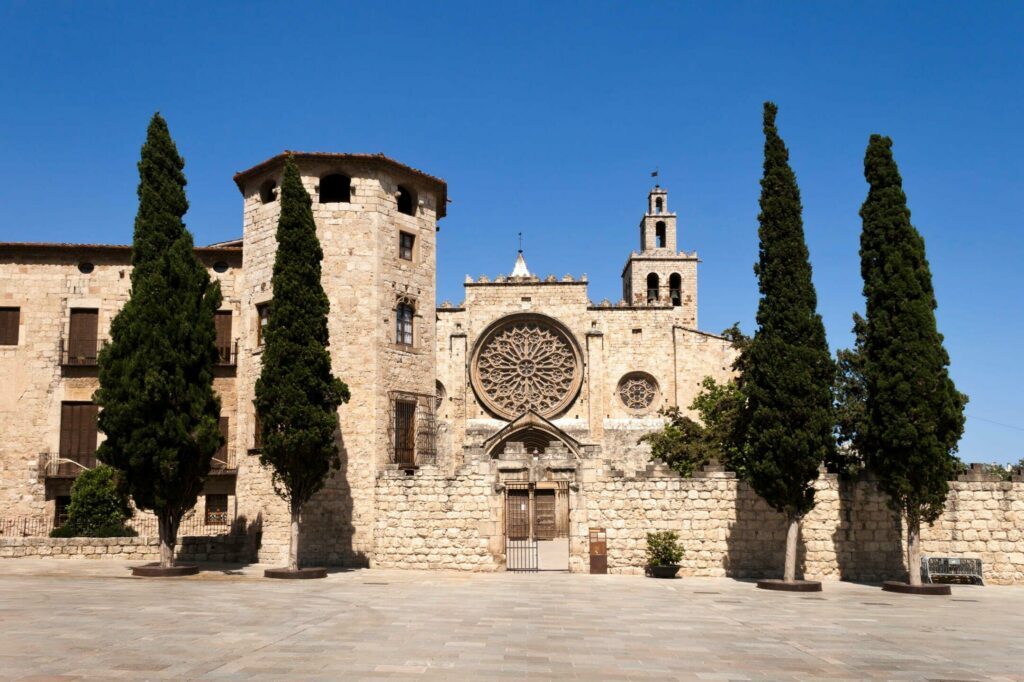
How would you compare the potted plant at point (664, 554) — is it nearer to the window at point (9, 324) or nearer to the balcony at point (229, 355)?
the balcony at point (229, 355)

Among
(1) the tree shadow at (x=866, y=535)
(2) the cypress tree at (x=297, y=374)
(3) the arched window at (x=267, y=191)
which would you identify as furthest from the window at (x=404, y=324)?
(1) the tree shadow at (x=866, y=535)

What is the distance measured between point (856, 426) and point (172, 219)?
56.0 ft

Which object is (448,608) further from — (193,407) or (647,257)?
(647,257)

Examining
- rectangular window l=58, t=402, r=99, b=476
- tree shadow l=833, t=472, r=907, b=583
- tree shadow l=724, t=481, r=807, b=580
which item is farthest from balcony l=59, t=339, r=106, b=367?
tree shadow l=833, t=472, r=907, b=583

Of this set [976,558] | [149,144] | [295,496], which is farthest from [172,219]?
[976,558]

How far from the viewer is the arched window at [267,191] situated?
78.5ft

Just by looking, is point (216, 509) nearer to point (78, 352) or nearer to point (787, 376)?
point (78, 352)

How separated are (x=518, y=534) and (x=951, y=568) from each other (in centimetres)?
1292

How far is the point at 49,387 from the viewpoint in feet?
84.2

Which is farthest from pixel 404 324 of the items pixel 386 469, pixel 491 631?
pixel 491 631

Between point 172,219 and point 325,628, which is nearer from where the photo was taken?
point 325,628

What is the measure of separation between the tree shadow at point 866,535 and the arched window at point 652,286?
109 ft

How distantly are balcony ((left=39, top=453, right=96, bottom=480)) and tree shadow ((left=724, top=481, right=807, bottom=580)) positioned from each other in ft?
59.9

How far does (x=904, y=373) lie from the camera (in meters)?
17.6
